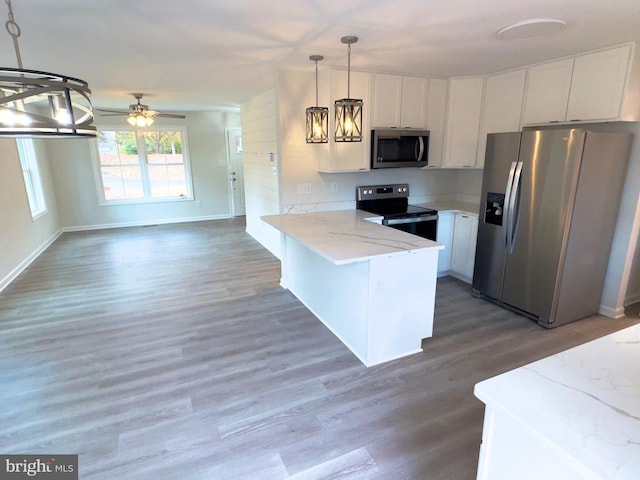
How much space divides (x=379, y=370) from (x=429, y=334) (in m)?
0.55

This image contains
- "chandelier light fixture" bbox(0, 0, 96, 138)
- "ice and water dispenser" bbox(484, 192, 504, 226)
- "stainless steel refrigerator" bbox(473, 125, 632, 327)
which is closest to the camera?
"chandelier light fixture" bbox(0, 0, 96, 138)

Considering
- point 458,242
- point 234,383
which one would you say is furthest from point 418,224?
point 234,383

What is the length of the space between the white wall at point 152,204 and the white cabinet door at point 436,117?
512 centimetres

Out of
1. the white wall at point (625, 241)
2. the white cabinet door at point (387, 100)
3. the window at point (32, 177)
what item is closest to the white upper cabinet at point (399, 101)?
the white cabinet door at point (387, 100)

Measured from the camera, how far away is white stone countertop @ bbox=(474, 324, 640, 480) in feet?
2.60

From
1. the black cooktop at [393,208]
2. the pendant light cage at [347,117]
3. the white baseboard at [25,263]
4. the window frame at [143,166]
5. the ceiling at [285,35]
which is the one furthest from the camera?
the window frame at [143,166]

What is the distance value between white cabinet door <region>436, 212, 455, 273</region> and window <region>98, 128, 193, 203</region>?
579 centimetres

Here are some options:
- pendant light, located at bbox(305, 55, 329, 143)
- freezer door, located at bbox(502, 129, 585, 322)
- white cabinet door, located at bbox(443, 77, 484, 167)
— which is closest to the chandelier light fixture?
pendant light, located at bbox(305, 55, 329, 143)

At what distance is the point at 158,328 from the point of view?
324cm

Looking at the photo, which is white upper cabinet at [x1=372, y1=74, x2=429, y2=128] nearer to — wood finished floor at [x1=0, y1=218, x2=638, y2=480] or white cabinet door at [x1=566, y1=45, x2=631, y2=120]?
white cabinet door at [x1=566, y1=45, x2=631, y2=120]

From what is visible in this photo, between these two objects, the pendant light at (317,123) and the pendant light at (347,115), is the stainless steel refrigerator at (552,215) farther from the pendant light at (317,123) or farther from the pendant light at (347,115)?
the pendant light at (317,123)

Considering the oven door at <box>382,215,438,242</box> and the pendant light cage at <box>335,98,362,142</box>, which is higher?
the pendant light cage at <box>335,98,362,142</box>

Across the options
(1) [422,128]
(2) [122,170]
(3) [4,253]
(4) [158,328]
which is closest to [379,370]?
(4) [158,328]

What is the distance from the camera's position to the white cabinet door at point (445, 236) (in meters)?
4.14
